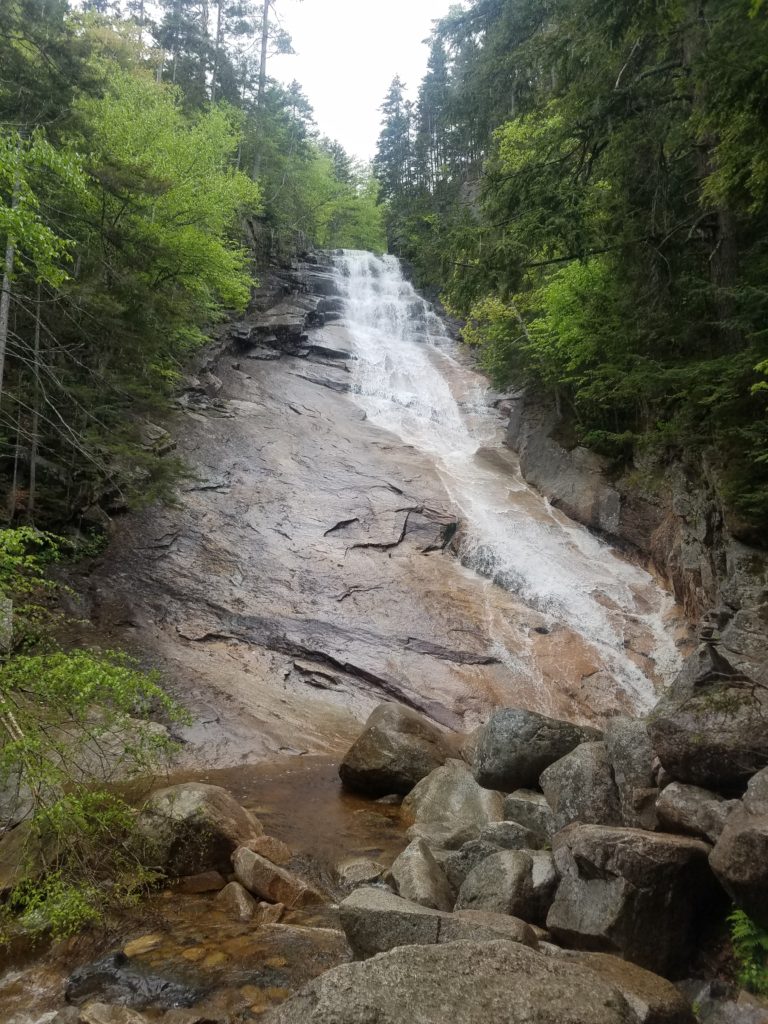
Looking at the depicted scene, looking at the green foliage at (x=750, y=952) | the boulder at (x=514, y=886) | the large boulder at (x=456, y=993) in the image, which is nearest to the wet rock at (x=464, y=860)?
the boulder at (x=514, y=886)

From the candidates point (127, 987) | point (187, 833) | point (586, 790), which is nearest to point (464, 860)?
point (586, 790)

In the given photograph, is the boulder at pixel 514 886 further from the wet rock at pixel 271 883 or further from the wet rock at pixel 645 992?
the wet rock at pixel 271 883

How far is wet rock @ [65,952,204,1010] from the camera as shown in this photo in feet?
14.2

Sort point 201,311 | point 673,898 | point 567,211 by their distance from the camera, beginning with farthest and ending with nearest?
point 201,311
point 567,211
point 673,898

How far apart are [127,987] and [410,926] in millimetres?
1984

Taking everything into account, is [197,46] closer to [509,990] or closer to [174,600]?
→ [174,600]

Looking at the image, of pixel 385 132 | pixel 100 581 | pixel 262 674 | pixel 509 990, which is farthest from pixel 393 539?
pixel 385 132

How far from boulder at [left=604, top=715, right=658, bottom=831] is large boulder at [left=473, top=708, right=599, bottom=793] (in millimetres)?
1611

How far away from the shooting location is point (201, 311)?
19.8 meters

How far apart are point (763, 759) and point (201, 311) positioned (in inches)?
745

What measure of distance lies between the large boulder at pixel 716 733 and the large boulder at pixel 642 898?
2.13 feet

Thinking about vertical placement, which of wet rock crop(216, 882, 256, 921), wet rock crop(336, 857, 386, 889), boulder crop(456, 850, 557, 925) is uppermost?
boulder crop(456, 850, 557, 925)

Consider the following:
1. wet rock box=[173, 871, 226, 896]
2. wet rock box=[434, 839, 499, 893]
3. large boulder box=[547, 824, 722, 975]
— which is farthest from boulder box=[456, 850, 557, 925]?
wet rock box=[173, 871, 226, 896]

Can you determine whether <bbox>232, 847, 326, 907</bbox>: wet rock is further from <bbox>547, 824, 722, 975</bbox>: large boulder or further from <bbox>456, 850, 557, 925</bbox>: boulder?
<bbox>547, 824, 722, 975</bbox>: large boulder
